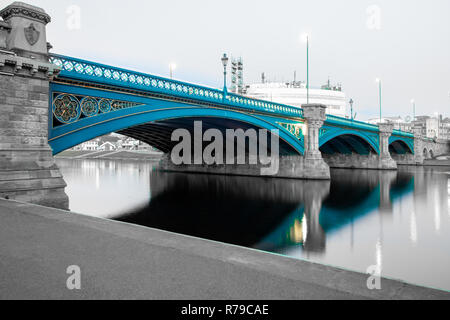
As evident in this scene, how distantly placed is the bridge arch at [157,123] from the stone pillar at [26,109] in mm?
1877

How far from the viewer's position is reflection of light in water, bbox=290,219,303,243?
11.9 m

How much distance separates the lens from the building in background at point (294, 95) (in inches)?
4043

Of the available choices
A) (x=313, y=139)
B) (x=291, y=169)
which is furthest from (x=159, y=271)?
(x=313, y=139)

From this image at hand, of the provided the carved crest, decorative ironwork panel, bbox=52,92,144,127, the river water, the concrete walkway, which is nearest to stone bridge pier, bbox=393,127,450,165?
the river water

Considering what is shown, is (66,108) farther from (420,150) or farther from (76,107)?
(420,150)

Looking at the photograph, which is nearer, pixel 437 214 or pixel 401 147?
pixel 437 214

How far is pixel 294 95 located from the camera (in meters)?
104

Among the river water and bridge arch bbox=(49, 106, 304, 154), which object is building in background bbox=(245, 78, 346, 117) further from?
the river water

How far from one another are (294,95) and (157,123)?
3270 inches

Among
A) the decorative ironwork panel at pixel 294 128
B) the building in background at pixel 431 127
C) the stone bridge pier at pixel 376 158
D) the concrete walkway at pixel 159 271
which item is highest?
the building in background at pixel 431 127

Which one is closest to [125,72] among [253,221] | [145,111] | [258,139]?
[145,111]

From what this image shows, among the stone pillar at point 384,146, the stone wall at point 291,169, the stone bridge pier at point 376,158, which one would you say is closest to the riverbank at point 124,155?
the stone bridge pier at point 376,158

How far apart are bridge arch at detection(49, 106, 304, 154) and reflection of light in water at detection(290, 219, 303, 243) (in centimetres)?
957

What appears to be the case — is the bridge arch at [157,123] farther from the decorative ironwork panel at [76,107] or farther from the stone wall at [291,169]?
the stone wall at [291,169]
